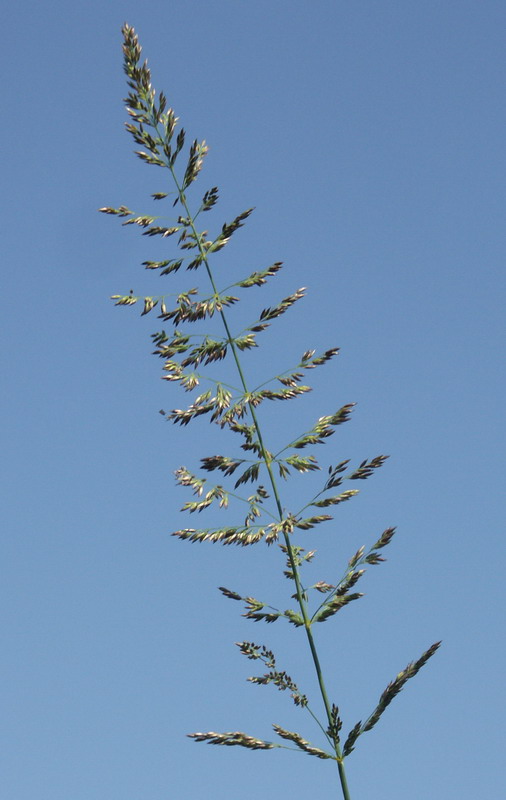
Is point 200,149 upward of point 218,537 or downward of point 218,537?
upward

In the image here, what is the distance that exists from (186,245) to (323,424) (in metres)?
1.64

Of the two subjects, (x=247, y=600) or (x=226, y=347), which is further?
(x=226, y=347)

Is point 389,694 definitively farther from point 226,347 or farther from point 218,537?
point 226,347

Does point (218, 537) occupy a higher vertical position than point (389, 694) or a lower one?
higher

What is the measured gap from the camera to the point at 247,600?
6.46 m

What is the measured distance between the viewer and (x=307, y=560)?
6.73m

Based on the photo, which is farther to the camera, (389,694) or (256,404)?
(256,404)

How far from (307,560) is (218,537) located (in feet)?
2.19

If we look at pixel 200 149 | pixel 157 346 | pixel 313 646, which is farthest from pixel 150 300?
pixel 313 646

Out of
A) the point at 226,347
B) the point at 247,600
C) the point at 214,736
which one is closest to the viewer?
the point at 214,736

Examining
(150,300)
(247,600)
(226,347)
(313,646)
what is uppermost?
(150,300)

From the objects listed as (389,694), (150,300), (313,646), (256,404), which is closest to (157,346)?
(150,300)

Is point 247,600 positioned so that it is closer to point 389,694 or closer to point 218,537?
point 218,537

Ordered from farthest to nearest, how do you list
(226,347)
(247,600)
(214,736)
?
(226,347) → (247,600) → (214,736)
